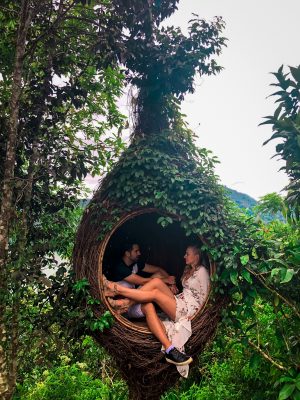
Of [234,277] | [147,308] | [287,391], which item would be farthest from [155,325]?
[287,391]

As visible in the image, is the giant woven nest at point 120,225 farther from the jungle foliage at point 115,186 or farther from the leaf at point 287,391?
the leaf at point 287,391

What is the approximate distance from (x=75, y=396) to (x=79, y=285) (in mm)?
2382

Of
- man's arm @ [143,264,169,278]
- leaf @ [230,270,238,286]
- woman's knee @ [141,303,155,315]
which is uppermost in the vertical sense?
leaf @ [230,270,238,286]

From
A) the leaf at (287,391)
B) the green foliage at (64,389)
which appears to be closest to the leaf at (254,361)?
the leaf at (287,391)

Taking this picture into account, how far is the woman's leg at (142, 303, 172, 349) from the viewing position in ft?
11.9

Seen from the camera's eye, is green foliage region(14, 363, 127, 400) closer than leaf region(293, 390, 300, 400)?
No

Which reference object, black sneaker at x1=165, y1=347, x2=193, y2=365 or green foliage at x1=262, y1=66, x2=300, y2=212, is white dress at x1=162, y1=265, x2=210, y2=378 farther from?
green foliage at x1=262, y1=66, x2=300, y2=212

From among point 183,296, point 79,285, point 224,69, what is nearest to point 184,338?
point 183,296

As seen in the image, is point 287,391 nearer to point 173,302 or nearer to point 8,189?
point 173,302

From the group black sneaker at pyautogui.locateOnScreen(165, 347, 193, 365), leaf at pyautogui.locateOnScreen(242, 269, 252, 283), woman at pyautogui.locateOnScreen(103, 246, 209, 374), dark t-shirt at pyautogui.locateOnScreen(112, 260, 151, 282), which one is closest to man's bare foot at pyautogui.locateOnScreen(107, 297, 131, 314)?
woman at pyautogui.locateOnScreen(103, 246, 209, 374)

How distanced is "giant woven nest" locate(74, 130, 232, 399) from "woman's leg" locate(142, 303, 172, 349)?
6 cm

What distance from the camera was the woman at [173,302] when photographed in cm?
362

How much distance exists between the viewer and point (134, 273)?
4621 millimetres

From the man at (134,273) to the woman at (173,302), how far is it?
0.15 meters
